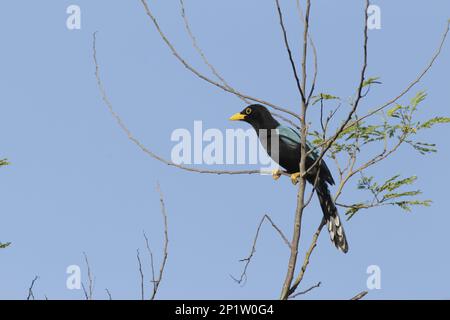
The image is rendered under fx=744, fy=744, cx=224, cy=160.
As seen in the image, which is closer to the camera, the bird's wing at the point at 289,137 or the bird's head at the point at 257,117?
the bird's wing at the point at 289,137

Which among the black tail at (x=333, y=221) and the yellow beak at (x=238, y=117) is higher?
the yellow beak at (x=238, y=117)

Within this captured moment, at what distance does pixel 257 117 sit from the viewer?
973 cm

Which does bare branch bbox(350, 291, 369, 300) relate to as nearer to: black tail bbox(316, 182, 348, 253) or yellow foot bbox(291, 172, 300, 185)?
black tail bbox(316, 182, 348, 253)

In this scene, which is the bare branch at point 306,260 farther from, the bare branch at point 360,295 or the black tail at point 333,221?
the black tail at point 333,221

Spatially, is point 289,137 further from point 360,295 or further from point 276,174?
point 360,295

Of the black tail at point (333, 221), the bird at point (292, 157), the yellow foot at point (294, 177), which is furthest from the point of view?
the yellow foot at point (294, 177)

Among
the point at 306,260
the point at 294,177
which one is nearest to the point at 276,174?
the point at 294,177

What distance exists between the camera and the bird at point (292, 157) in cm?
728

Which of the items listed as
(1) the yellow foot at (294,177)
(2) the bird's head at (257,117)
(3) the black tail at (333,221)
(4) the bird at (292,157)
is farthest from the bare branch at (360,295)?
(2) the bird's head at (257,117)

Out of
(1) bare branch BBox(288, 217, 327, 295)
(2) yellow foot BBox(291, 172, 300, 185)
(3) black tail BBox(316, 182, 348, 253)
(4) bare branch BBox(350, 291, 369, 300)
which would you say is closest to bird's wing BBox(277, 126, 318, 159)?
(2) yellow foot BBox(291, 172, 300, 185)

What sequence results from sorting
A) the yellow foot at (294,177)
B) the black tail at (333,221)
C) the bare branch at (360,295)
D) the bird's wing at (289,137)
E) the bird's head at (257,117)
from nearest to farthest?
the bare branch at (360,295) → the black tail at (333,221) → the yellow foot at (294,177) → the bird's wing at (289,137) → the bird's head at (257,117)

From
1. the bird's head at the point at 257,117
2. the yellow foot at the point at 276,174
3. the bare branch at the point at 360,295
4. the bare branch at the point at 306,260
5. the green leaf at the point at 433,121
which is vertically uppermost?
the bird's head at the point at 257,117

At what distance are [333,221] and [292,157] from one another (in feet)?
5.16
